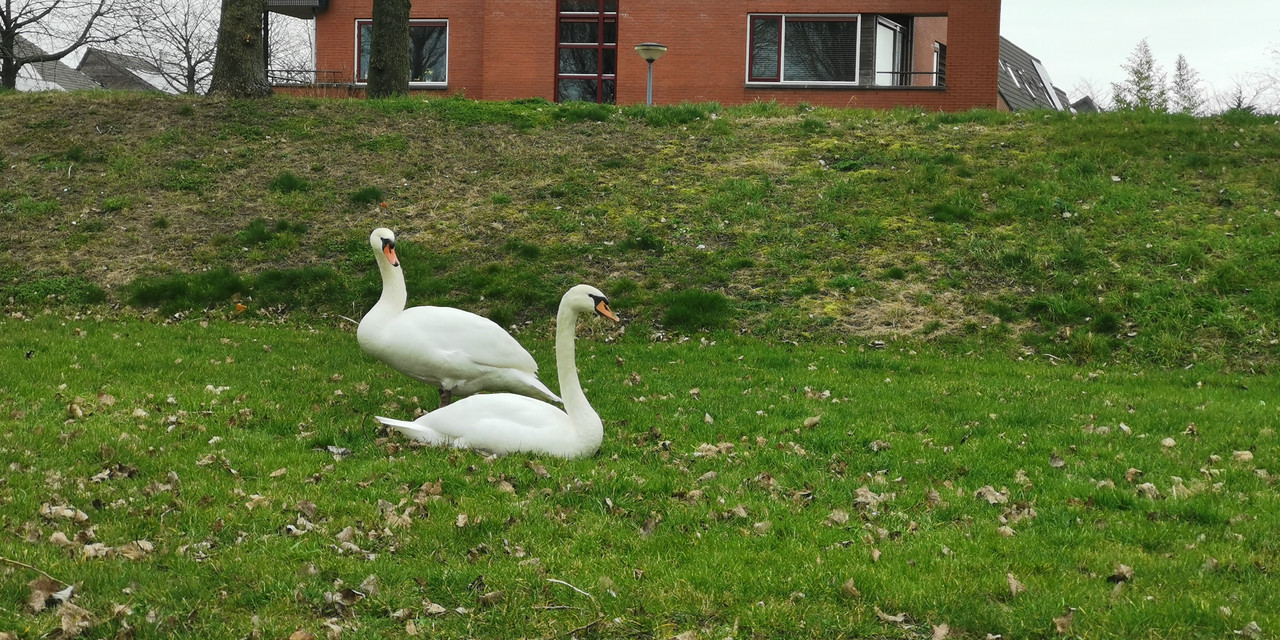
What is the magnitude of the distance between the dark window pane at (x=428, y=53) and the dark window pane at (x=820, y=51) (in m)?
10.9

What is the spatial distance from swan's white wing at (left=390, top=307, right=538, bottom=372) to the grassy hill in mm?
5742

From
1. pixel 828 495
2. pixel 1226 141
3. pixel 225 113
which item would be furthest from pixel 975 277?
pixel 225 113

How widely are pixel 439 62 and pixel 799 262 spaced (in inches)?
846

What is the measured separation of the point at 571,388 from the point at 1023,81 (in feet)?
155

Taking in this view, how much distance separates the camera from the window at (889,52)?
32562mm

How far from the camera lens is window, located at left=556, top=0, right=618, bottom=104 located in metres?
33.5

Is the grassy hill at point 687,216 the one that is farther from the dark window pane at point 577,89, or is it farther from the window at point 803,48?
the dark window pane at point 577,89

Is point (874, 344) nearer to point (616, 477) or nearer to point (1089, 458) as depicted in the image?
point (1089, 458)

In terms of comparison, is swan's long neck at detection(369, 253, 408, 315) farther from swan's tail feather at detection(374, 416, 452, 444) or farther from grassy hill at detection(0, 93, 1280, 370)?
grassy hill at detection(0, 93, 1280, 370)

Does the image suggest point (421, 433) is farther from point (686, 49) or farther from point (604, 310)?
point (686, 49)

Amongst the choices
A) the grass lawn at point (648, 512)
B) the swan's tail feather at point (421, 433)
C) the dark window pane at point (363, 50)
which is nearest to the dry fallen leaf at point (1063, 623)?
the grass lawn at point (648, 512)

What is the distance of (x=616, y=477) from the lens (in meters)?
7.18

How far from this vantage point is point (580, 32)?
33.8 metres

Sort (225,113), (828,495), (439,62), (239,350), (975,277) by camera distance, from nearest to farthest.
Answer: (828,495) < (239,350) < (975,277) < (225,113) < (439,62)
